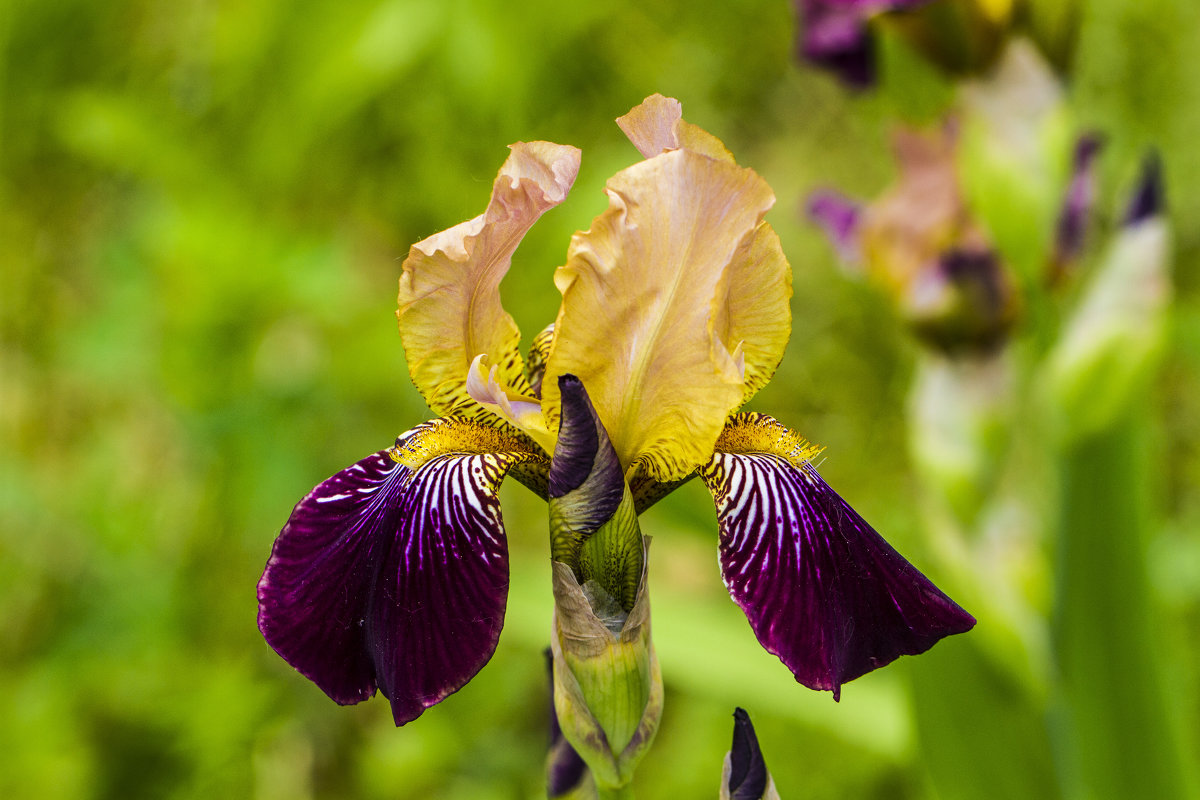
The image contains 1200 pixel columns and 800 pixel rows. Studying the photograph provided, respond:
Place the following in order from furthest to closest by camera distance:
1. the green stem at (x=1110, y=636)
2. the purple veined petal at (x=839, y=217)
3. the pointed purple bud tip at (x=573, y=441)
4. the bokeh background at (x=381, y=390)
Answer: the purple veined petal at (x=839, y=217) < the bokeh background at (x=381, y=390) < the green stem at (x=1110, y=636) < the pointed purple bud tip at (x=573, y=441)

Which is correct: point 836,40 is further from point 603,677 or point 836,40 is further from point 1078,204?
point 603,677

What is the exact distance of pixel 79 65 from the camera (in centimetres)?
203

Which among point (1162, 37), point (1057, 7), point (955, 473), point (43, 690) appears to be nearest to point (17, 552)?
point (43, 690)

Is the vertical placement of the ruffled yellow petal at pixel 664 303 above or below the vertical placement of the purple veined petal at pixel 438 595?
above

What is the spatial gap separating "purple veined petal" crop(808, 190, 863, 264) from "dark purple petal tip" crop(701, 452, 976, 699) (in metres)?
1.00

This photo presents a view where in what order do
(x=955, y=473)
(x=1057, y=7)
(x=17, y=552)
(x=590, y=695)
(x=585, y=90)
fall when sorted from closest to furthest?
1. (x=590, y=695)
2. (x=1057, y=7)
3. (x=955, y=473)
4. (x=17, y=552)
5. (x=585, y=90)

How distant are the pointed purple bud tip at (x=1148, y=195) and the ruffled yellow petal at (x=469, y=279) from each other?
3.17ft

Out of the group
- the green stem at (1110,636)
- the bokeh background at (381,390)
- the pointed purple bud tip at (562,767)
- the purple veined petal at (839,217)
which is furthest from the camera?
the purple veined petal at (839,217)

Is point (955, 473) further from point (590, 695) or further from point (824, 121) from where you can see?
point (824, 121)

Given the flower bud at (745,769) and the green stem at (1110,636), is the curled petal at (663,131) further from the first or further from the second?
the green stem at (1110,636)

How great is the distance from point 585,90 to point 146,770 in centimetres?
160

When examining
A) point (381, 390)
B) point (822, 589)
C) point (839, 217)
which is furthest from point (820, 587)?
point (381, 390)

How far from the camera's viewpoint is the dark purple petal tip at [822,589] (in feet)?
1.33

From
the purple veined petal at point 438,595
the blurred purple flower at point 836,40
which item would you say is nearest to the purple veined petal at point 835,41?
the blurred purple flower at point 836,40
